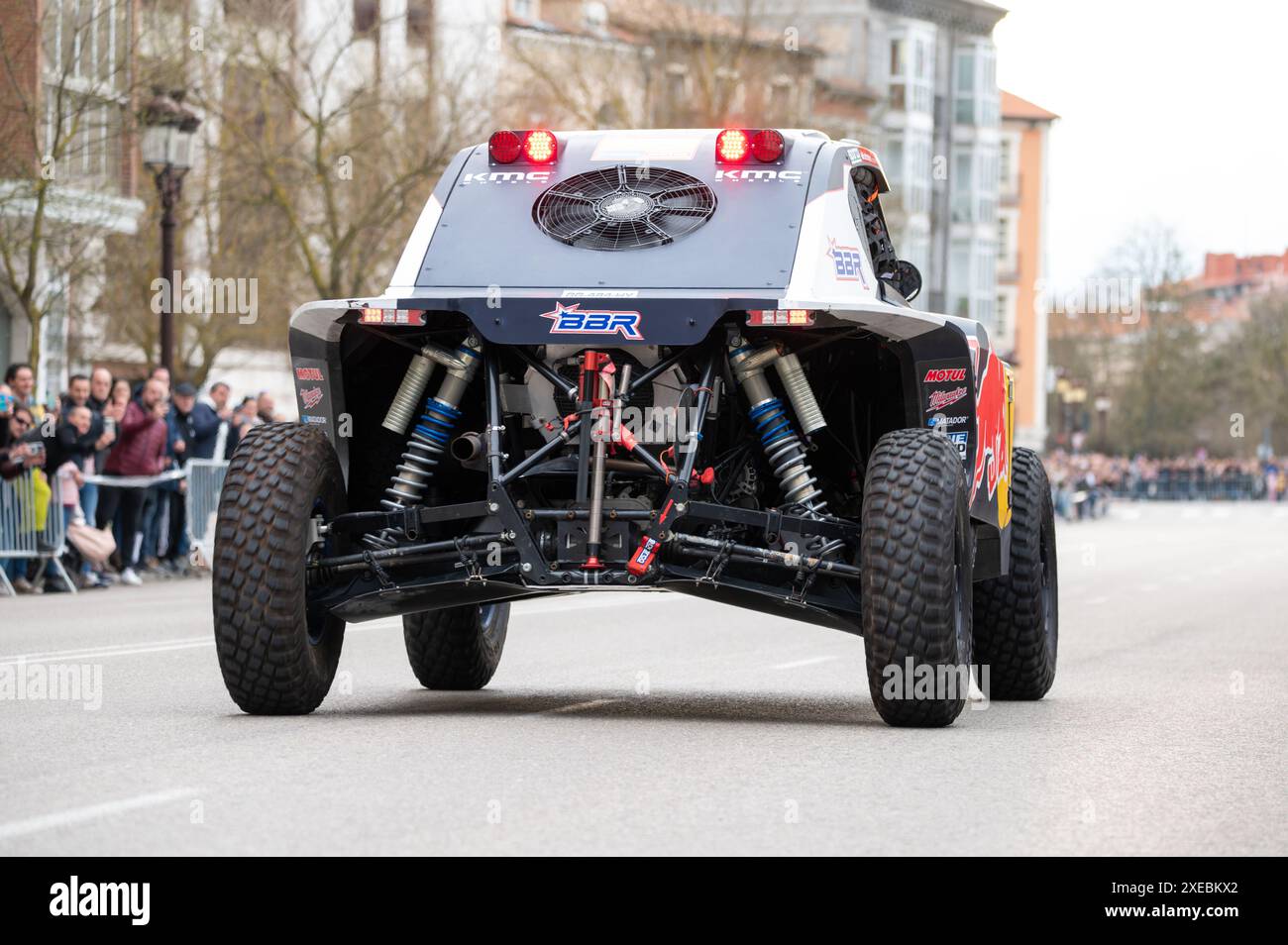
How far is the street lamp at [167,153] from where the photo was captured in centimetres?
2717

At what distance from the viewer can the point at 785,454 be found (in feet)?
33.1

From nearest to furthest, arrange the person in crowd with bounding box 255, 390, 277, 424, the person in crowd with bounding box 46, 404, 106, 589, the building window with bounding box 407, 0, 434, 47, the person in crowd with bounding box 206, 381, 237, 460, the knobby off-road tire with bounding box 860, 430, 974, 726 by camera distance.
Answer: the knobby off-road tire with bounding box 860, 430, 974, 726
the person in crowd with bounding box 46, 404, 106, 589
the person in crowd with bounding box 206, 381, 237, 460
the person in crowd with bounding box 255, 390, 277, 424
the building window with bounding box 407, 0, 434, 47

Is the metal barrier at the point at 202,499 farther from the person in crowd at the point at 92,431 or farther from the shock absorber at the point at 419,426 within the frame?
the shock absorber at the point at 419,426

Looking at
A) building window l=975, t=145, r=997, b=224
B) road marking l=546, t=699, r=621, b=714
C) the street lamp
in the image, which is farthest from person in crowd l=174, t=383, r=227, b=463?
building window l=975, t=145, r=997, b=224

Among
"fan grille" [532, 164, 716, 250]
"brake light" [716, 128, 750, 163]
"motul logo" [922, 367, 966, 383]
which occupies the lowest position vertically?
"motul logo" [922, 367, 966, 383]

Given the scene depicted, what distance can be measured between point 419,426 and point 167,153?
17.9 meters

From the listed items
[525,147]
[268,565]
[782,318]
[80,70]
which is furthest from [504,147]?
[80,70]

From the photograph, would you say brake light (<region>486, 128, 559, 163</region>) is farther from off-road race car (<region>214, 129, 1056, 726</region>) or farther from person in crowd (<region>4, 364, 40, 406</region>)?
person in crowd (<region>4, 364, 40, 406</region>)

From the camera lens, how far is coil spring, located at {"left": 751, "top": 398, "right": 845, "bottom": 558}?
10.1 m

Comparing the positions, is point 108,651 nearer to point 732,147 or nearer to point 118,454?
point 732,147

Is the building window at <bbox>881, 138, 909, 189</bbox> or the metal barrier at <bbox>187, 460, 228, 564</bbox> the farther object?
the building window at <bbox>881, 138, 909, 189</bbox>

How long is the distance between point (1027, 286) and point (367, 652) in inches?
3384

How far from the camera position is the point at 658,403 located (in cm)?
1015

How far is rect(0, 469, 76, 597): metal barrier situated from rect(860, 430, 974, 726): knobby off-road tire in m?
13.0
